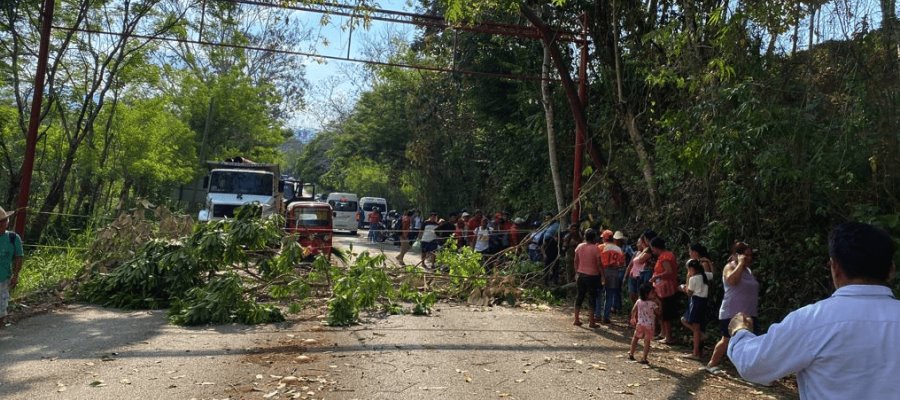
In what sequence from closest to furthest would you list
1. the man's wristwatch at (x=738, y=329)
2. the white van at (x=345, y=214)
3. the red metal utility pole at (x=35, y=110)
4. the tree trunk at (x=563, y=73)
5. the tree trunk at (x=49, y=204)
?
the man's wristwatch at (x=738, y=329) → the red metal utility pole at (x=35, y=110) → the tree trunk at (x=563, y=73) → the tree trunk at (x=49, y=204) → the white van at (x=345, y=214)

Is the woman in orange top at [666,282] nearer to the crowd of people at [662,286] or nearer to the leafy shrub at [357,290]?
the crowd of people at [662,286]

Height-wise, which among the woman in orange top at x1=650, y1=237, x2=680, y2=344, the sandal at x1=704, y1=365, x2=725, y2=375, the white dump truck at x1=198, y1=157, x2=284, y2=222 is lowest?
the sandal at x1=704, y1=365, x2=725, y2=375

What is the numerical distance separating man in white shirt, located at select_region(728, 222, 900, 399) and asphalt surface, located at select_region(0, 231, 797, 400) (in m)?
4.44

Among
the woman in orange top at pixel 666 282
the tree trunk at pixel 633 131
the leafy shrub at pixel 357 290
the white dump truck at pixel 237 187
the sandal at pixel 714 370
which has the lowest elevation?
the sandal at pixel 714 370

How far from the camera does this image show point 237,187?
79.2 ft

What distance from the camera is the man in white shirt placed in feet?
8.76

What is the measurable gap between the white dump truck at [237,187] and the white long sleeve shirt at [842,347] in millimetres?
21443

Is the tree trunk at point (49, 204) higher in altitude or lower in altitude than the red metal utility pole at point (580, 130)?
lower

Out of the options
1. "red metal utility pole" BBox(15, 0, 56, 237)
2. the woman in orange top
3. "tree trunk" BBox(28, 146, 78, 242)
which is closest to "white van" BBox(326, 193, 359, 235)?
"tree trunk" BBox(28, 146, 78, 242)

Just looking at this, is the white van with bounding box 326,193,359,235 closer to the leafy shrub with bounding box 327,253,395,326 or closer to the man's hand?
the leafy shrub with bounding box 327,253,395,326

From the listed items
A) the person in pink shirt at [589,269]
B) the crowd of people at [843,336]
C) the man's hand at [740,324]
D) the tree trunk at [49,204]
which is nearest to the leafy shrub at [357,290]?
the person in pink shirt at [589,269]

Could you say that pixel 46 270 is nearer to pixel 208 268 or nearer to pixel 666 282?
pixel 208 268

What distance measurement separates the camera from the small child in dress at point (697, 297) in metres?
9.16

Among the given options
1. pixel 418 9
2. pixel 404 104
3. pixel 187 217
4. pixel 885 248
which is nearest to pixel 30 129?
pixel 187 217
